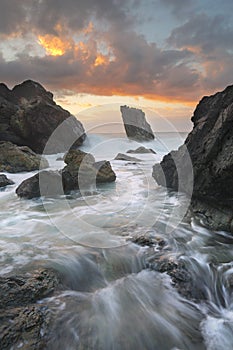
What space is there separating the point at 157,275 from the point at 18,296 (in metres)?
1.96

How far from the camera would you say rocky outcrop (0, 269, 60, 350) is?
240 cm

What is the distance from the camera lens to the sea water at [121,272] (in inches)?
110

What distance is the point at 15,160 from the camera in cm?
1283

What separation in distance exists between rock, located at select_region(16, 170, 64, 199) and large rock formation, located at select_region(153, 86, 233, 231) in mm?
4203

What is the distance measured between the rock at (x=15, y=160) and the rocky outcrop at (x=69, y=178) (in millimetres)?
4005

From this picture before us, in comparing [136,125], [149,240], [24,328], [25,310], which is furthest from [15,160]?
[136,125]

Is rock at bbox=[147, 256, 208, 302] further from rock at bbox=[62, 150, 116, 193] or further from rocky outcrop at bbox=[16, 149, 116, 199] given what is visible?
rock at bbox=[62, 150, 116, 193]

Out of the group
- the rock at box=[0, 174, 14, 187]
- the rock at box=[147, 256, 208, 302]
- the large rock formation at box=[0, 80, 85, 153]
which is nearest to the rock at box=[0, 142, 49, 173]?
the rock at box=[0, 174, 14, 187]

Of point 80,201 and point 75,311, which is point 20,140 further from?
point 75,311

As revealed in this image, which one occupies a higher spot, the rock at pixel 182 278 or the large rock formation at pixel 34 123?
the large rock formation at pixel 34 123

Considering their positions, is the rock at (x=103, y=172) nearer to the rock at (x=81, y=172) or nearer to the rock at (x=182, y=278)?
the rock at (x=81, y=172)

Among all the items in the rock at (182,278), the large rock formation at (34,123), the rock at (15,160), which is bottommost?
the rock at (182,278)

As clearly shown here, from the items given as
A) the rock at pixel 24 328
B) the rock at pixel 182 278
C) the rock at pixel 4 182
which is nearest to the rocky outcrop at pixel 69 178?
the rock at pixel 4 182

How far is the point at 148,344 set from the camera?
108 inches
